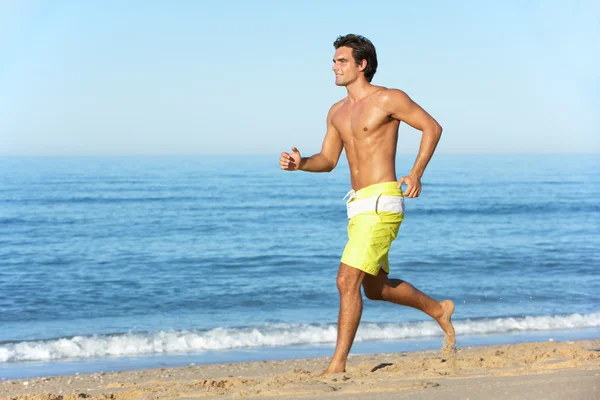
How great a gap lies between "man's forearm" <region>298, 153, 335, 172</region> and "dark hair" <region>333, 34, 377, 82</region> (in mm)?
677

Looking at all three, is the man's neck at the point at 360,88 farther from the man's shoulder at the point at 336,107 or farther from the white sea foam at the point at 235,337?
the white sea foam at the point at 235,337

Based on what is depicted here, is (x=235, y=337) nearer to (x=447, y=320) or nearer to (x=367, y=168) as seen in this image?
(x=447, y=320)

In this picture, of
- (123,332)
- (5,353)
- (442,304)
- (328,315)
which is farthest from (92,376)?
(328,315)

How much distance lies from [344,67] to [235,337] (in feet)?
15.4

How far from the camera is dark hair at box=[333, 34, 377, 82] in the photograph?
16.9 feet

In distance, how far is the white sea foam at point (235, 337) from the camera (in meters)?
8.48

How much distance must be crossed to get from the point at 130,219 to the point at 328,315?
14074 mm

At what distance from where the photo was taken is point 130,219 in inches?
924

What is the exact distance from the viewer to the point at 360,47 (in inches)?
203

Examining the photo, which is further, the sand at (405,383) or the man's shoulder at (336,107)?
the man's shoulder at (336,107)

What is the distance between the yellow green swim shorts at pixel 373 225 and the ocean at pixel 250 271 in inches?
135

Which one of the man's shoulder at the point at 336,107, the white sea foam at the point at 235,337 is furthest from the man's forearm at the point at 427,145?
the white sea foam at the point at 235,337

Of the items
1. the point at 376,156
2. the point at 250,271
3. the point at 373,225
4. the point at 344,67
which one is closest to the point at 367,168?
the point at 376,156

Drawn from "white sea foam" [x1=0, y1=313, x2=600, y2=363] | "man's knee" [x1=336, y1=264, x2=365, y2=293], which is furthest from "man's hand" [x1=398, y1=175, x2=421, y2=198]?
"white sea foam" [x1=0, y1=313, x2=600, y2=363]
